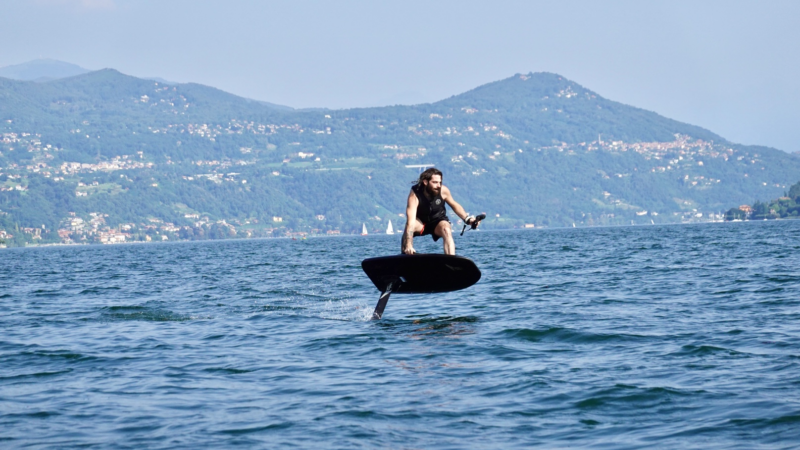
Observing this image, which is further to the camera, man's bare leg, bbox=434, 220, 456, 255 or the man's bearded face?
man's bare leg, bbox=434, 220, 456, 255

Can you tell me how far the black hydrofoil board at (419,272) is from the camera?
15180mm

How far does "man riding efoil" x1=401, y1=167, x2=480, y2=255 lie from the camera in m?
15.3

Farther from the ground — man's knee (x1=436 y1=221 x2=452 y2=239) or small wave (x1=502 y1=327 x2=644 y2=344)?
man's knee (x1=436 y1=221 x2=452 y2=239)

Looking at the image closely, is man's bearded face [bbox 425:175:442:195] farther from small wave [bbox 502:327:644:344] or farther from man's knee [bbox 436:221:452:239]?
small wave [bbox 502:327:644:344]

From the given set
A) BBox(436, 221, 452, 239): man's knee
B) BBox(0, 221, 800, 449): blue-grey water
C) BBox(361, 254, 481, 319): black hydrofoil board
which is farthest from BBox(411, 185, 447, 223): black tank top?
BBox(0, 221, 800, 449): blue-grey water

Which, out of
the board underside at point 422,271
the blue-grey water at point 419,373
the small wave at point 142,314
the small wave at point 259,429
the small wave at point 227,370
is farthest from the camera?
the small wave at point 142,314

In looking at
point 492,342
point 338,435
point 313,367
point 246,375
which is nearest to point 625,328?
point 492,342

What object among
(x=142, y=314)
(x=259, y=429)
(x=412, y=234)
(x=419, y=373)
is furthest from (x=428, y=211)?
(x=259, y=429)

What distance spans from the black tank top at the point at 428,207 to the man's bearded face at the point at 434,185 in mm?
86

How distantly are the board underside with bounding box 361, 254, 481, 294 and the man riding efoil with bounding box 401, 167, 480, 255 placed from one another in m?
0.24

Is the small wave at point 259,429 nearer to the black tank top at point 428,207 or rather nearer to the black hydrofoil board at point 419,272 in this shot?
the black hydrofoil board at point 419,272

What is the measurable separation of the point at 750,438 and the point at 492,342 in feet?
19.3

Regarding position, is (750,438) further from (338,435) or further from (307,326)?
(307,326)

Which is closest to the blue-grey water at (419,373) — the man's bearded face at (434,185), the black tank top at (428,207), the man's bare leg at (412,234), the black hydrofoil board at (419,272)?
the black hydrofoil board at (419,272)
